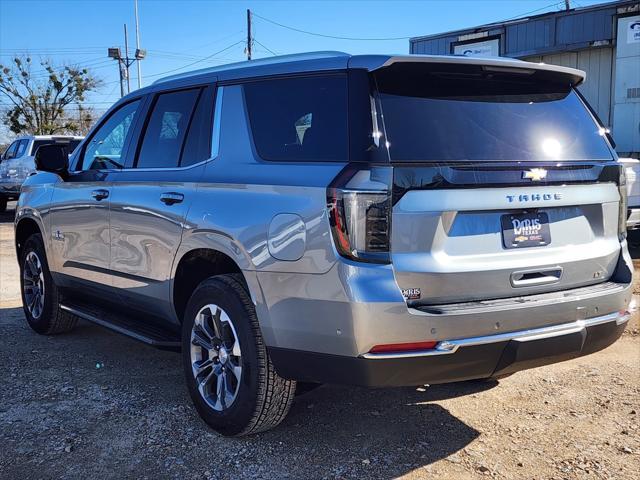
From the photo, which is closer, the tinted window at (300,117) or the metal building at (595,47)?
the tinted window at (300,117)

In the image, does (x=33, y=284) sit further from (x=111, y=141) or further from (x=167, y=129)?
(x=167, y=129)

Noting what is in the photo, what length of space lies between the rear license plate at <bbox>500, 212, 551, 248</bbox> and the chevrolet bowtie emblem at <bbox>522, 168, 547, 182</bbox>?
0.54 ft

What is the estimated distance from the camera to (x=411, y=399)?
4.16 m

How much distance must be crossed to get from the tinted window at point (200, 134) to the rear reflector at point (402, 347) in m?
1.58

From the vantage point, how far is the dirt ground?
3.26 metres

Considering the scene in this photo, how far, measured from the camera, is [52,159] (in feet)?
16.9

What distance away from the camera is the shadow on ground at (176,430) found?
10.7 feet

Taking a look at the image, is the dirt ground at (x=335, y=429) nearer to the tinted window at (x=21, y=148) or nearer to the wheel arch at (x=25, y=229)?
the wheel arch at (x=25, y=229)

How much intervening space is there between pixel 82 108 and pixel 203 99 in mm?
50619

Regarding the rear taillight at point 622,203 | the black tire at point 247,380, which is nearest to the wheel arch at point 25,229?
the black tire at point 247,380

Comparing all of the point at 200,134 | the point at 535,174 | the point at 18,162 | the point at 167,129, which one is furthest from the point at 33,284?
the point at 18,162

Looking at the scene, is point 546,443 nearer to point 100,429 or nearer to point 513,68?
point 513,68

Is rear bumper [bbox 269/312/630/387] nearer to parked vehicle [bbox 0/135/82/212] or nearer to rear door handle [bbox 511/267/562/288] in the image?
rear door handle [bbox 511/267/562/288]

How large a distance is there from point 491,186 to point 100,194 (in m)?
2.78
